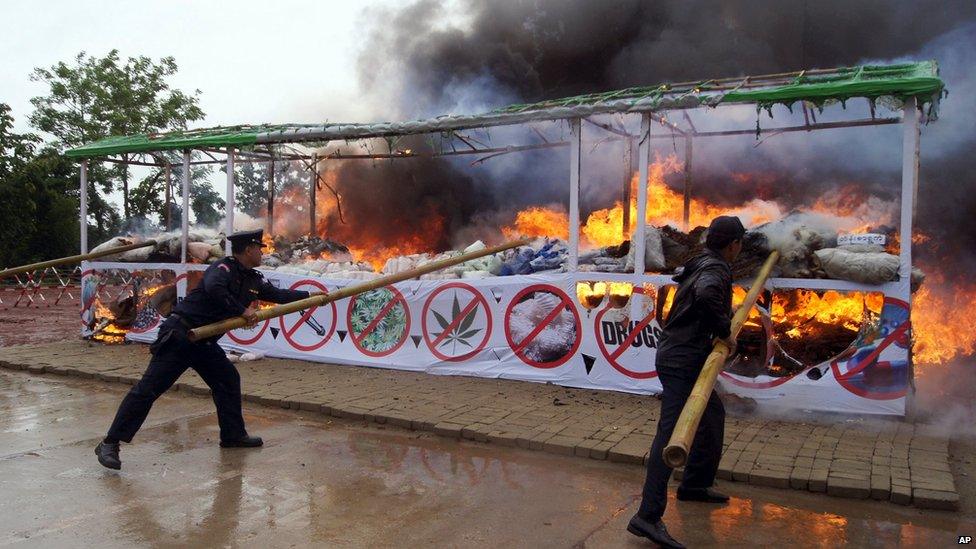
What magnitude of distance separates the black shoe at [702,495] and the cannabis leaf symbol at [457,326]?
13.4 ft

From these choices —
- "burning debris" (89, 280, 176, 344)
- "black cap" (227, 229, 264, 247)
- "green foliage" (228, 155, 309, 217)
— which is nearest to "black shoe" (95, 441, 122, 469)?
"black cap" (227, 229, 264, 247)

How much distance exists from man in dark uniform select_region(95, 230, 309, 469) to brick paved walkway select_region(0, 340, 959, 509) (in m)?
1.28

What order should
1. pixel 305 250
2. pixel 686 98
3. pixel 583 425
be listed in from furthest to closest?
pixel 305 250
pixel 686 98
pixel 583 425

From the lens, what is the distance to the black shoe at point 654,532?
3.85 metres

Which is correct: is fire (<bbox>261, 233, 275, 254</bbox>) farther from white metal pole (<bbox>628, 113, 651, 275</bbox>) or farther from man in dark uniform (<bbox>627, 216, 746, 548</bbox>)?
man in dark uniform (<bbox>627, 216, 746, 548</bbox>)

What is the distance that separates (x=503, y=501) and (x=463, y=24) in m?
15.2

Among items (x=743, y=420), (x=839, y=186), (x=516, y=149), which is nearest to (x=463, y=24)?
(x=516, y=149)

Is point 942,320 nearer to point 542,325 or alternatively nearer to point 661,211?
point 661,211

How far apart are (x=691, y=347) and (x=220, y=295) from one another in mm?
3568

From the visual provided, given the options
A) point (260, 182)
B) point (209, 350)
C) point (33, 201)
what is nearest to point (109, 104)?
point (33, 201)

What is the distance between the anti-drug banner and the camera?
656 centimetres

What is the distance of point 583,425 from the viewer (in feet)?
20.8

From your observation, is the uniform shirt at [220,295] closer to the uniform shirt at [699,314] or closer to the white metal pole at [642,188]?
the uniform shirt at [699,314]

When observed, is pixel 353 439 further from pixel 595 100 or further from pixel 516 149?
pixel 516 149
